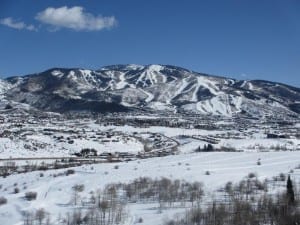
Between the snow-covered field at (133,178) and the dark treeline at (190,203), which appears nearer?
the dark treeline at (190,203)

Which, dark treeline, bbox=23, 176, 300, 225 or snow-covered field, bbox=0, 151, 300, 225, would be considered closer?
dark treeline, bbox=23, 176, 300, 225

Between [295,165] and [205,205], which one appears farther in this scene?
[295,165]

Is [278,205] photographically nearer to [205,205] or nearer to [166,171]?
[205,205]

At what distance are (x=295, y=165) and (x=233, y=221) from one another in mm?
11146

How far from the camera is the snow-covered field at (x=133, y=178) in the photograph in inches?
579

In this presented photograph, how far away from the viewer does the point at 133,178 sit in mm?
20828

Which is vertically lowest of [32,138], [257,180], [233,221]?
[233,221]

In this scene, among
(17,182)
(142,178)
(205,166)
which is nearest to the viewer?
(142,178)

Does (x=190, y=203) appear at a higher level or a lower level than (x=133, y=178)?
lower

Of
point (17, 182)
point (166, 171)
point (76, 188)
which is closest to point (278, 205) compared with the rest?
point (76, 188)

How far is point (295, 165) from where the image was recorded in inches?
888

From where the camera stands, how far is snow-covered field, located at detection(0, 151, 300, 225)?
14.7 m

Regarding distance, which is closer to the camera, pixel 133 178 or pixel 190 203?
pixel 190 203

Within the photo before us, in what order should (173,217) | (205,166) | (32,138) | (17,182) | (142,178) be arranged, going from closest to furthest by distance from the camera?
1. (173,217)
2. (142,178)
3. (17,182)
4. (205,166)
5. (32,138)
